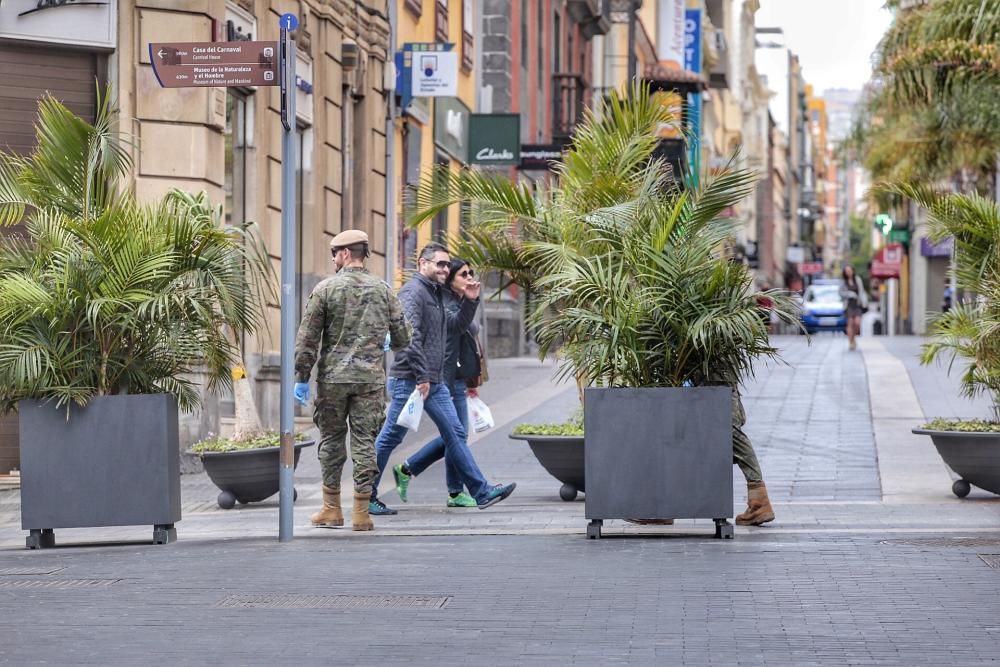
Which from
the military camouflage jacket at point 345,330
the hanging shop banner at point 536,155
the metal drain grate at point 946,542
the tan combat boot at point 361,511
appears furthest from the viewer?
the hanging shop banner at point 536,155

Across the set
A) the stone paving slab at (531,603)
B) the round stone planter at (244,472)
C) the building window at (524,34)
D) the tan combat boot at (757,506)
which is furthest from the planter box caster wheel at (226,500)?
the building window at (524,34)

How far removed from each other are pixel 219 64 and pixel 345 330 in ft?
5.70

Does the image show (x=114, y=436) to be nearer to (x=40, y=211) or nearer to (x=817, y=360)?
(x=40, y=211)

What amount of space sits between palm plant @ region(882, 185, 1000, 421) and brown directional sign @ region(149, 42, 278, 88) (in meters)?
4.98

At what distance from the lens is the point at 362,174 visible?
23.3 m

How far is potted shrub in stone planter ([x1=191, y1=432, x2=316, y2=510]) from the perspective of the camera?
12.6 m

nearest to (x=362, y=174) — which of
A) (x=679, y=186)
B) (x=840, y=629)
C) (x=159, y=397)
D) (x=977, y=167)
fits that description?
(x=679, y=186)

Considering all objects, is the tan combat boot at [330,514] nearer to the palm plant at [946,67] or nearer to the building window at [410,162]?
the palm plant at [946,67]

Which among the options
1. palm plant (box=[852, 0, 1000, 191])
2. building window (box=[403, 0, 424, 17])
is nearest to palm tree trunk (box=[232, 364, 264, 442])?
palm plant (box=[852, 0, 1000, 191])

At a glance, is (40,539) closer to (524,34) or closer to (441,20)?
(441,20)

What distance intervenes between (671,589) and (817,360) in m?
21.6

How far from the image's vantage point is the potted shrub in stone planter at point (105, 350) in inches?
415

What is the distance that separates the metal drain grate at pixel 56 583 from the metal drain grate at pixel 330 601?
0.89 meters

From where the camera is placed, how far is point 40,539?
10.8 meters
